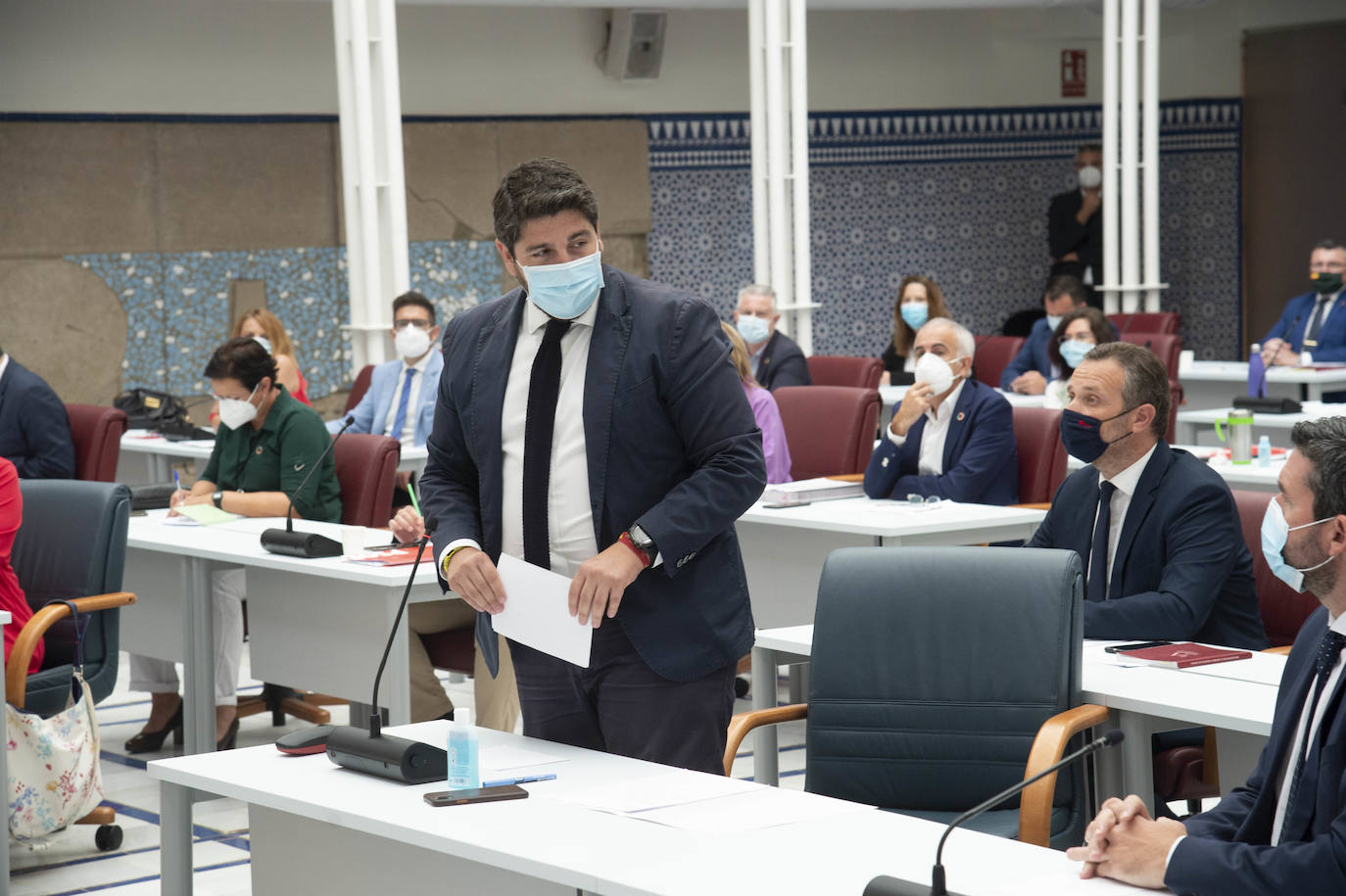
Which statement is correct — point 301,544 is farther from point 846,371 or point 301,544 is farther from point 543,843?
point 846,371

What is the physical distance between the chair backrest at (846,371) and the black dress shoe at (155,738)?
385 centimetres

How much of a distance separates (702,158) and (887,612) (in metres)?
9.35

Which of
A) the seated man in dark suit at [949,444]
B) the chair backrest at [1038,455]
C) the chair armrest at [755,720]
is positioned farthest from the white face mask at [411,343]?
the chair armrest at [755,720]

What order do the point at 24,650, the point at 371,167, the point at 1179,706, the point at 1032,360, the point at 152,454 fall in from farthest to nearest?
the point at 1032,360 → the point at 371,167 → the point at 152,454 → the point at 24,650 → the point at 1179,706

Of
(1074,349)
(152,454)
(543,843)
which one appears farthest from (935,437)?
(152,454)

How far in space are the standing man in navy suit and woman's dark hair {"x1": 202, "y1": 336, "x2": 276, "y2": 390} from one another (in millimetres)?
2770

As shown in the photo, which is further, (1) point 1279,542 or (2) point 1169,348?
(2) point 1169,348

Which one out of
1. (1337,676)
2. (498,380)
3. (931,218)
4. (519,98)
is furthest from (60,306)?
(1337,676)

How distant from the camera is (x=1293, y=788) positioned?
213 cm

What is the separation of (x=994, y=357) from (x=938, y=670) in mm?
7199

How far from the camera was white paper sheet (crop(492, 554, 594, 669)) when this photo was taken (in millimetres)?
2580

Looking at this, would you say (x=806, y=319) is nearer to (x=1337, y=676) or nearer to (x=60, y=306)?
(x=60, y=306)

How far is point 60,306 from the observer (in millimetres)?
10039

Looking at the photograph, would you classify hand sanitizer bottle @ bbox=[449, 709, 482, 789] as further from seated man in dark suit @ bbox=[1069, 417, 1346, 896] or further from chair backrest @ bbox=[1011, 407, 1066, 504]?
chair backrest @ bbox=[1011, 407, 1066, 504]
